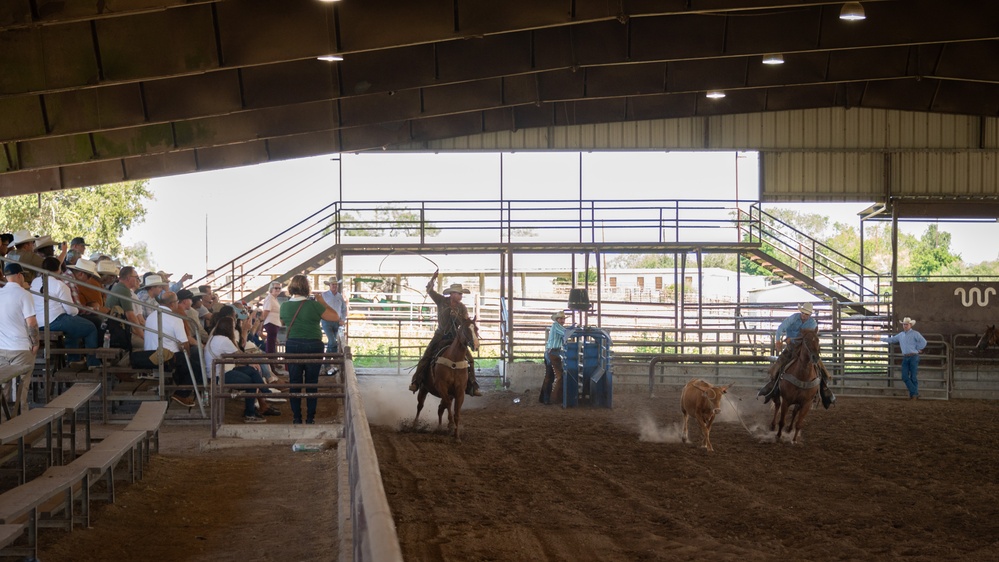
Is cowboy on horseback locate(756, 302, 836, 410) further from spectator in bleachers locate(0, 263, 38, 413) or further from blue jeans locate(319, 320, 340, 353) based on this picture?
spectator in bleachers locate(0, 263, 38, 413)

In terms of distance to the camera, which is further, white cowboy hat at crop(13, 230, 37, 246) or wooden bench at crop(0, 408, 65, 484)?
white cowboy hat at crop(13, 230, 37, 246)

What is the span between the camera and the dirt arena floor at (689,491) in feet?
24.8

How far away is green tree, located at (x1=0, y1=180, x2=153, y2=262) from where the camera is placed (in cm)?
3062

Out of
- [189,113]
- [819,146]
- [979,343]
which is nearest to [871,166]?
[819,146]

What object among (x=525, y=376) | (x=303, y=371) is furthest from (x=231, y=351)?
(x=525, y=376)

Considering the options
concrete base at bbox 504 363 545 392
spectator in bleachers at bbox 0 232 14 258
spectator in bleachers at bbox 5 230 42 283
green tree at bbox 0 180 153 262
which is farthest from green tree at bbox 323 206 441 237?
spectator in bleachers at bbox 5 230 42 283

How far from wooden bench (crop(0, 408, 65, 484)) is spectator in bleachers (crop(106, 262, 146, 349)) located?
439cm

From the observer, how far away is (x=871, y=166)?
1097 inches

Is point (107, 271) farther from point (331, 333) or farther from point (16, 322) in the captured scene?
point (331, 333)

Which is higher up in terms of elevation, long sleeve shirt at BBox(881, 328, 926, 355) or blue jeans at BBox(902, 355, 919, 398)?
long sleeve shirt at BBox(881, 328, 926, 355)

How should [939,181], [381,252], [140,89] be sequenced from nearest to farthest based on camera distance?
[140,89]
[381,252]
[939,181]

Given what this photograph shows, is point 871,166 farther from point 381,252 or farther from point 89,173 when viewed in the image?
point 89,173

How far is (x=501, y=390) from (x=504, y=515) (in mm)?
14768

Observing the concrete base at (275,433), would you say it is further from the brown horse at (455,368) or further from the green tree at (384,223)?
the green tree at (384,223)
